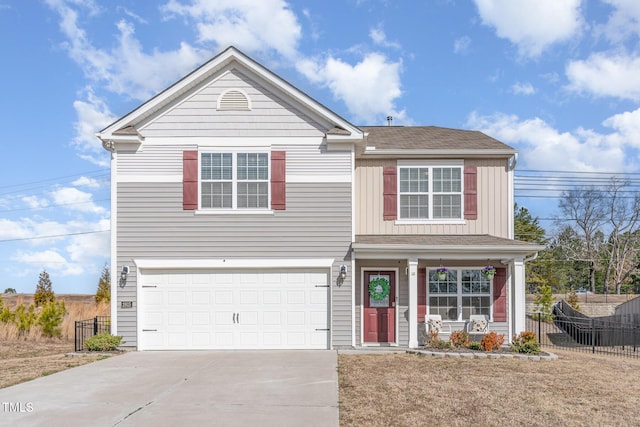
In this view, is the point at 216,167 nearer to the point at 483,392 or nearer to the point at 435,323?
the point at 435,323

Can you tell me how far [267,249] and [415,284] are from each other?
12.6 feet

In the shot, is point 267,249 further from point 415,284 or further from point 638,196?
point 638,196

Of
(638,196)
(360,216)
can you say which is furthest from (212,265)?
(638,196)

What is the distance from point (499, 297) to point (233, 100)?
28.7ft

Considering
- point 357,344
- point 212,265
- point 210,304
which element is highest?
point 212,265

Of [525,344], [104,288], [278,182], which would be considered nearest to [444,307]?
[525,344]

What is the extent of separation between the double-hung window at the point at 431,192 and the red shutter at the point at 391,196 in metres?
0.13

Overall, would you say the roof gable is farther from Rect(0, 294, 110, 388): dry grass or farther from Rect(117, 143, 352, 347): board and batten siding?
Rect(0, 294, 110, 388): dry grass

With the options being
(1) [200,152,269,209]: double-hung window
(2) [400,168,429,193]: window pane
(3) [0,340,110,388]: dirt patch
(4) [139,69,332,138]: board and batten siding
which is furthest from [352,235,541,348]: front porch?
(3) [0,340,110,388]: dirt patch

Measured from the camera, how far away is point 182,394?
375 inches

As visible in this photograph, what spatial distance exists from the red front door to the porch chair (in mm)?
1996

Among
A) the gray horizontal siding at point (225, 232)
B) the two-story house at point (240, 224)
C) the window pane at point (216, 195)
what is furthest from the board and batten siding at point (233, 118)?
the gray horizontal siding at point (225, 232)

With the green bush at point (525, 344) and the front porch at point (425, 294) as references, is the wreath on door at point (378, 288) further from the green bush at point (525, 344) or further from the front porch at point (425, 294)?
the green bush at point (525, 344)

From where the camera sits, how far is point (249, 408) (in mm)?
8562
